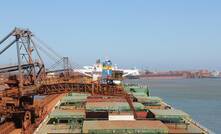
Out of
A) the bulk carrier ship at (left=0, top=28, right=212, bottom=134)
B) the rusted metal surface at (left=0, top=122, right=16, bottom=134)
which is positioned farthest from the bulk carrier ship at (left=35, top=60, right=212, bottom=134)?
the rusted metal surface at (left=0, top=122, right=16, bottom=134)

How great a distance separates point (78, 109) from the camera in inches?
1625

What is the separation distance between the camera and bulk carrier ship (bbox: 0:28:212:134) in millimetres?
30578

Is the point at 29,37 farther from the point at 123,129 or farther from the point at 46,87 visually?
the point at 123,129

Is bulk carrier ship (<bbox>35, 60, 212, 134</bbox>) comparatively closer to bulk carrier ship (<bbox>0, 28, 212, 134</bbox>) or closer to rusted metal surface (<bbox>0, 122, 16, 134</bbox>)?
bulk carrier ship (<bbox>0, 28, 212, 134</bbox>)

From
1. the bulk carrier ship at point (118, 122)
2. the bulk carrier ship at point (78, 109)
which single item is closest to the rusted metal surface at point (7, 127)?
the bulk carrier ship at point (78, 109)

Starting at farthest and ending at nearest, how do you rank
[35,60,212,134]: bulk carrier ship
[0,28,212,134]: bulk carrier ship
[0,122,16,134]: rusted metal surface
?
[0,122,16,134]: rusted metal surface → [0,28,212,134]: bulk carrier ship → [35,60,212,134]: bulk carrier ship

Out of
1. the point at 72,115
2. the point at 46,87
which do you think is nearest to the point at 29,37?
the point at 46,87

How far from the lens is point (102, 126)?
28312 mm

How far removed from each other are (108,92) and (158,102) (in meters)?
6.72

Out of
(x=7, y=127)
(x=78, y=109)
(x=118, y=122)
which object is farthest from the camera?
(x=7, y=127)

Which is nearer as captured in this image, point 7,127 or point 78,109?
point 78,109

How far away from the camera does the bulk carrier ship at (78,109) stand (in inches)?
1204

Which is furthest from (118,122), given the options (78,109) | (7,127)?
(7,127)

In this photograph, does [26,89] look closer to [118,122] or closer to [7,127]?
[7,127]
